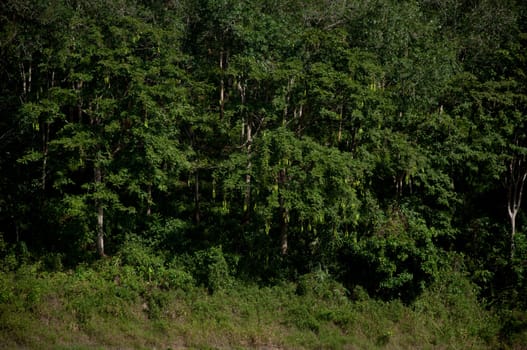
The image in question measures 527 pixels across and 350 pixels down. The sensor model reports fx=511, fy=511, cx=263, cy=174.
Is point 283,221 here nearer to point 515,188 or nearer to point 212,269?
point 212,269

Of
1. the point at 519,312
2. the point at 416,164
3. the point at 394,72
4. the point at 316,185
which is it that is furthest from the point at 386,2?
the point at 519,312

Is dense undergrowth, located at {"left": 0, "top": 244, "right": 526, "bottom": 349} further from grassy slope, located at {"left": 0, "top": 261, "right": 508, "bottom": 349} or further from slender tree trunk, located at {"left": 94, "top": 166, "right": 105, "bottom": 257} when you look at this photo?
slender tree trunk, located at {"left": 94, "top": 166, "right": 105, "bottom": 257}

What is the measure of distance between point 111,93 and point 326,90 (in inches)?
305

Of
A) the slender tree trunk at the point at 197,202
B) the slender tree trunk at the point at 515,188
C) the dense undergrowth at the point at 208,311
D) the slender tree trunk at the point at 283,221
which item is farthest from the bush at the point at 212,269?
the slender tree trunk at the point at 515,188

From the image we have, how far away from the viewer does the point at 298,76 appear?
62.7 ft

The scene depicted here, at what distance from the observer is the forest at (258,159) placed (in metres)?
17.4

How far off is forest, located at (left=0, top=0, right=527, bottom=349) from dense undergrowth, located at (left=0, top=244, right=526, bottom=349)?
0.31 feet

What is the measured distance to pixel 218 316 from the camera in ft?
56.1

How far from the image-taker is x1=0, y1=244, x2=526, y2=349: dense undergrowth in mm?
15555

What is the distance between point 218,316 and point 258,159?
5.43 meters

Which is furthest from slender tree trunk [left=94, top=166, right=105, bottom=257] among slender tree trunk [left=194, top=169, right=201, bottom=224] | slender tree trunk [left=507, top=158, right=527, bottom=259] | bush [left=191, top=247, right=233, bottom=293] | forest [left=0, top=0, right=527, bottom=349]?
slender tree trunk [left=507, top=158, right=527, bottom=259]

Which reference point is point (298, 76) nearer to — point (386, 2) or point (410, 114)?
point (410, 114)

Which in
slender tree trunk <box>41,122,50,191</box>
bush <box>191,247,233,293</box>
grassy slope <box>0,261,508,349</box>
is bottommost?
grassy slope <box>0,261,508,349</box>

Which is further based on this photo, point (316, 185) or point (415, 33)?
point (415, 33)
